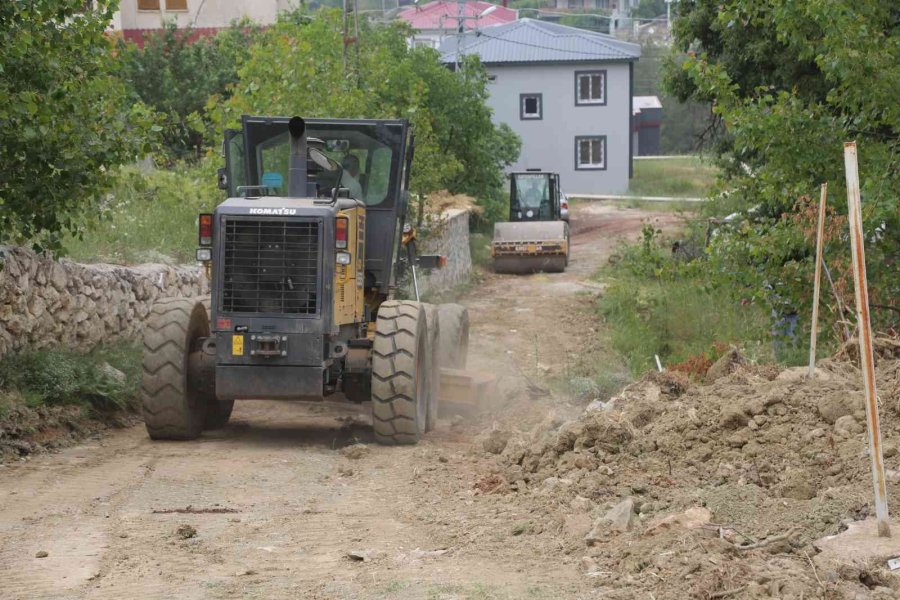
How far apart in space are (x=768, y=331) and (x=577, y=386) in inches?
93.9

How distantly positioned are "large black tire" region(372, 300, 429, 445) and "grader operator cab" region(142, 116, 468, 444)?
0.01m

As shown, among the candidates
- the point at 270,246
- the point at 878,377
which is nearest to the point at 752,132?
the point at 878,377

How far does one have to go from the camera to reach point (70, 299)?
12.6 metres

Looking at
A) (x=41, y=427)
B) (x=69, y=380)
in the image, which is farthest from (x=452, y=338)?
(x=41, y=427)

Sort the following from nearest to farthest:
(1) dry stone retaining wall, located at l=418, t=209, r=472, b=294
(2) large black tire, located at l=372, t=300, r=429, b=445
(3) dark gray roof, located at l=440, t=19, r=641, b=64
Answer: (2) large black tire, located at l=372, t=300, r=429, b=445
(1) dry stone retaining wall, located at l=418, t=209, r=472, b=294
(3) dark gray roof, located at l=440, t=19, r=641, b=64

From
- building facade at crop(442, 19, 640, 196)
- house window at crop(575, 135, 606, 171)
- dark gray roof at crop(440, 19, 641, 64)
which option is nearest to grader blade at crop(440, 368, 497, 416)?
dark gray roof at crop(440, 19, 641, 64)

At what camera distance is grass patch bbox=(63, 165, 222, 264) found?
15.5 m

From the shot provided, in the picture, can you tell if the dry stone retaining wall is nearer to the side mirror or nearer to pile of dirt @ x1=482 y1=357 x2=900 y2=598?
the side mirror

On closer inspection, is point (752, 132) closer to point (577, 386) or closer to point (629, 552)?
A: point (577, 386)

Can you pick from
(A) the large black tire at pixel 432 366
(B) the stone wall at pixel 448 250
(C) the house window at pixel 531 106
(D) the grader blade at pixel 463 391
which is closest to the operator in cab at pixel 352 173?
(A) the large black tire at pixel 432 366

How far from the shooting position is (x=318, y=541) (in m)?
7.39

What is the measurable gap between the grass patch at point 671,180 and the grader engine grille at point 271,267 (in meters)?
44.7

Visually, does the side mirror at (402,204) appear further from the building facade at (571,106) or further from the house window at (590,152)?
the house window at (590,152)

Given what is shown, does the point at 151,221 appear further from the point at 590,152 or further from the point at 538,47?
the point at 538,47
